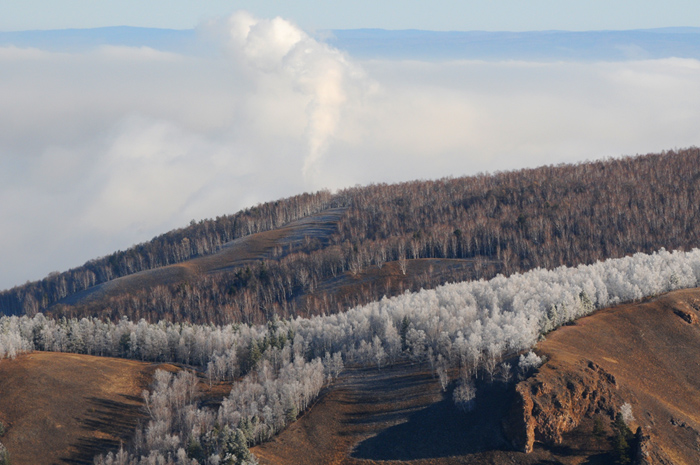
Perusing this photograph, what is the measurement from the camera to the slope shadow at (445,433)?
92.3 metres

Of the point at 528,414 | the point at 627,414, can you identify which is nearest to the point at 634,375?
the point at 627,414

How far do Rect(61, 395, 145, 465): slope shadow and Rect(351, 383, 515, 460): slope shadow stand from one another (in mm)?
34764

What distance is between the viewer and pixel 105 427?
106 m

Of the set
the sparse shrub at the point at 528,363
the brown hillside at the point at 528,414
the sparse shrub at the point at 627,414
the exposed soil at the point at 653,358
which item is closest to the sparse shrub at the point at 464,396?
the brown hillside at the point at 528,414

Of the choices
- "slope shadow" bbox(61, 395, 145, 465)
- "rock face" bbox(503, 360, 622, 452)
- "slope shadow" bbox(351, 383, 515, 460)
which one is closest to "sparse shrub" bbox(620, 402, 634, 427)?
"rock face" bbox(503, 360, 622, 452)

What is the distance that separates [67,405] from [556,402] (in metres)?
71.7

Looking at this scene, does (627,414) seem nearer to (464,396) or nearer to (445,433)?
(464,396)

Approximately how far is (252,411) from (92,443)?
900 inches

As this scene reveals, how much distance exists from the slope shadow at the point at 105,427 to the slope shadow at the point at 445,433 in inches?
1369

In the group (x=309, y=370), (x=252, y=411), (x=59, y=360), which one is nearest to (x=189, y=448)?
(x=252, y=411)

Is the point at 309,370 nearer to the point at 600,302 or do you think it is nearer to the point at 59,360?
the point at 59,360

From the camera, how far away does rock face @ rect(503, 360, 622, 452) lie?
301ft

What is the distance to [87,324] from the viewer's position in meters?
151

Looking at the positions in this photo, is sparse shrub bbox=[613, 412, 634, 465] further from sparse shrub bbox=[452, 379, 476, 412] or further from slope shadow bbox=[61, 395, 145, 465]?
slope shadow bbox=[61, 395, 145, 465]
